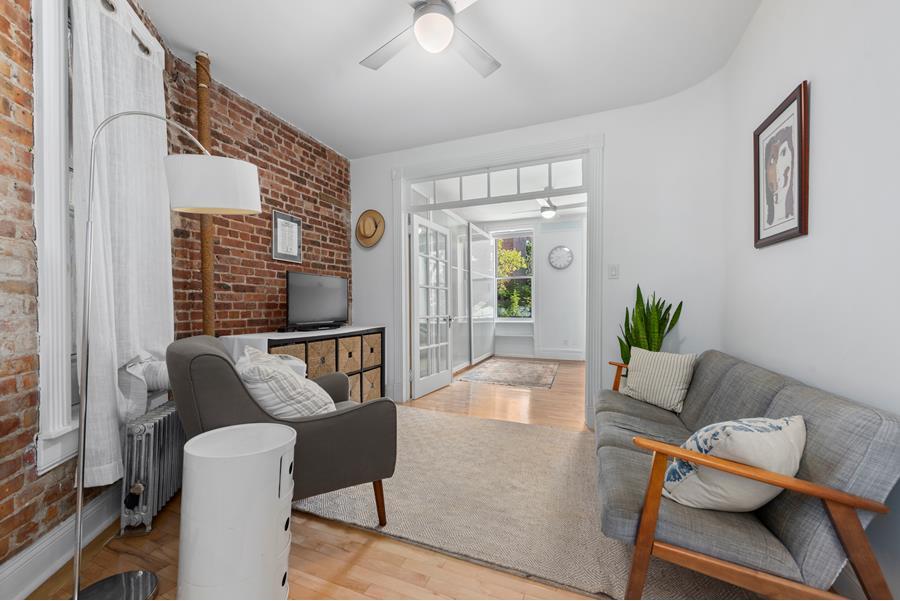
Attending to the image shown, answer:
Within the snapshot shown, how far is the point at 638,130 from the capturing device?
10.2 feet

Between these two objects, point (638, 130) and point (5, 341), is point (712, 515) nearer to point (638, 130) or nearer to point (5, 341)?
point (5, 341)

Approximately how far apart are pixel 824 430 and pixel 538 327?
5575 mm

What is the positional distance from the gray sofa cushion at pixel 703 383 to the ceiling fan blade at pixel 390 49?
2467 millimetres

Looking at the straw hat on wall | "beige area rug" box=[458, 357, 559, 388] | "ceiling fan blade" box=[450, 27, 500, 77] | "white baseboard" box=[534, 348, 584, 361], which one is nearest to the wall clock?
"white baseboard" box=[534, 348, 584, 361]

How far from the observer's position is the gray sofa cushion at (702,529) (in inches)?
42.9

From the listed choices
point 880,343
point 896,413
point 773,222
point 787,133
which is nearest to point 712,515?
point 896,413

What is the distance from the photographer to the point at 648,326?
283 centimetres

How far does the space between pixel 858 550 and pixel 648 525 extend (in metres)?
0.51

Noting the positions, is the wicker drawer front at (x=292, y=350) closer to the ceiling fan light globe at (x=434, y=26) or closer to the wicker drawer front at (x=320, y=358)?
the wicker drawer front at (x=320, y=358)

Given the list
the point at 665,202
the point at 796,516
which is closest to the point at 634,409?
the point at 796,516

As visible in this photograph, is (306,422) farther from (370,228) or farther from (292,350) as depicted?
(370,228)

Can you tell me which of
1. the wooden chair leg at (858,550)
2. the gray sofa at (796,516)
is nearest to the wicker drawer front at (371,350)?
the gray sofa at (796,516)

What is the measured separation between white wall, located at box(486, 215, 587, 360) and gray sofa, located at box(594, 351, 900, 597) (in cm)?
508

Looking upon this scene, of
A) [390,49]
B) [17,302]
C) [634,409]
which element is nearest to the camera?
[17,302]
